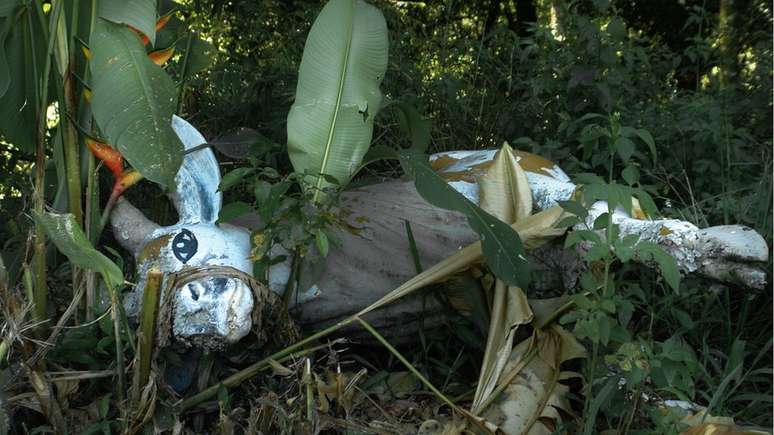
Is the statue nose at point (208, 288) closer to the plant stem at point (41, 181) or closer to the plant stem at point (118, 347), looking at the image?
the plant stem at point (118, 347)

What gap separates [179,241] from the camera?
2.40 meters

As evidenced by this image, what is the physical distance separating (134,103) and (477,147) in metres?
2.00

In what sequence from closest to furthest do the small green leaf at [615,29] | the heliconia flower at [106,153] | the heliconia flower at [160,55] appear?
the heliconia flower at [106,153], the heliconia flower at [160,55], the small green leaf at [615,29]

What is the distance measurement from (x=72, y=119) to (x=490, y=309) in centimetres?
119

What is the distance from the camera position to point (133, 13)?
94.6 inches

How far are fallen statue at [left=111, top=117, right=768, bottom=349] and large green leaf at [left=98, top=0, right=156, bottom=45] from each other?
0.93 feet

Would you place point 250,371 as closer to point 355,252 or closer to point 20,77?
point 355,252

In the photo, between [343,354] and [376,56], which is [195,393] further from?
[376,56]

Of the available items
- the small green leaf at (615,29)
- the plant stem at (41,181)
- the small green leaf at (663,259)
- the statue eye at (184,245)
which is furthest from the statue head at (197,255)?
the small green leaf at (615,29)

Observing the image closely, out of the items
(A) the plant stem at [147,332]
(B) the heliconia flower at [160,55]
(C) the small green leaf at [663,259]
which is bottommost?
(A) the plant stem at [147,332]

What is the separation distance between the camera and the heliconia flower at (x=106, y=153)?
7.67 ft

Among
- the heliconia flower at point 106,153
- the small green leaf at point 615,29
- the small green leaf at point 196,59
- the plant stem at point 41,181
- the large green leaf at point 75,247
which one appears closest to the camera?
the large green leaf at point 75,247

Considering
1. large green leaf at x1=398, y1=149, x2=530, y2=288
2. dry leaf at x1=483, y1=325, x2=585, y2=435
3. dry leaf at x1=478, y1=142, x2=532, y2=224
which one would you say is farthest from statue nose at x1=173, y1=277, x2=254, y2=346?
dry leaf at x1=478, y1=142, x2=532, y2=224

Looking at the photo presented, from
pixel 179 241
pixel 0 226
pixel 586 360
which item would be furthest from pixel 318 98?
pixel 0 226
